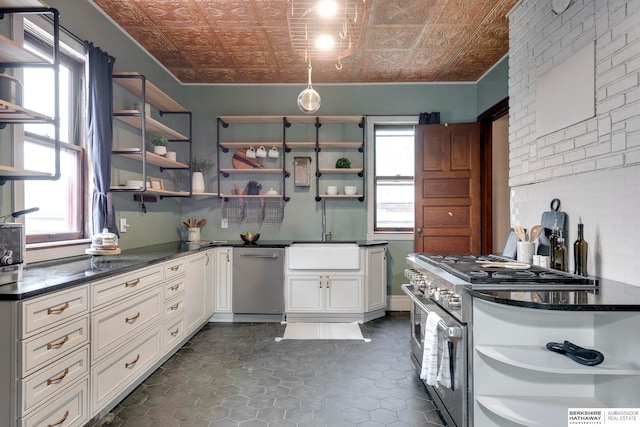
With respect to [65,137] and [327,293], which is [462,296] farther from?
[65,137]

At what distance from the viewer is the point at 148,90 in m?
3.16

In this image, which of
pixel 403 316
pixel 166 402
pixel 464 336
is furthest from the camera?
pixel 403 316

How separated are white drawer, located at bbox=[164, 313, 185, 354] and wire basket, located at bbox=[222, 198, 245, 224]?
5.31 ft

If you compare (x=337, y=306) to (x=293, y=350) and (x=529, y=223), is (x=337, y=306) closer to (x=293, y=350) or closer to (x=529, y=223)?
(x=293, y=350)

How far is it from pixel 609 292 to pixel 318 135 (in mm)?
3349

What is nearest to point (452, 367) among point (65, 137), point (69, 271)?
point (69, 271)

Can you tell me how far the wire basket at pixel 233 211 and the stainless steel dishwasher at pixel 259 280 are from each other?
702mm

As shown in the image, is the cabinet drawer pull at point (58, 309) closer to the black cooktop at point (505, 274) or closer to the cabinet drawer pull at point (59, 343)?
the cabinet drawer pull at point (59, 343)

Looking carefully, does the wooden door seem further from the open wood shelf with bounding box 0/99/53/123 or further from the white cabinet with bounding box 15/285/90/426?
the open wood shelf with bounding box 0/99/53/123

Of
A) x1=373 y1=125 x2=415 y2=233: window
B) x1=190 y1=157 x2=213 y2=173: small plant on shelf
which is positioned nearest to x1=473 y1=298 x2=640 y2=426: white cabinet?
x1=373 y1=125 x2=415 y2=233: window

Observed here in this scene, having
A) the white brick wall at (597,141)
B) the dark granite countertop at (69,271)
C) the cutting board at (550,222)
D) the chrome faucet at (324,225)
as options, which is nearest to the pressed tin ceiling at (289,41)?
the white brick wall at (597,141)

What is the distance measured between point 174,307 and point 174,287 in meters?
0.16

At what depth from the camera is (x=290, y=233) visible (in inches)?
171

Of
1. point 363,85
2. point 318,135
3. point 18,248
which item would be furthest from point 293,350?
point 363,85
